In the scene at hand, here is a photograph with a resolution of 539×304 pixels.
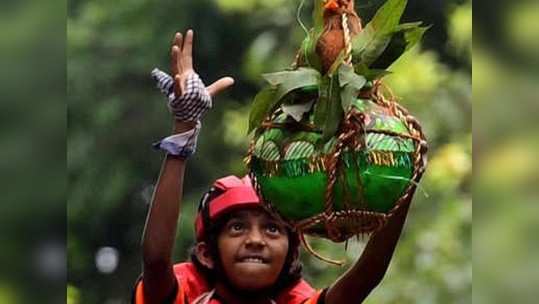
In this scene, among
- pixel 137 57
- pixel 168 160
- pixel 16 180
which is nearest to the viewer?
pixel 16 180

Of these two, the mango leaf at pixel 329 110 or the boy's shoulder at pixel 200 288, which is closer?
the mango leaf at pixel 329 110

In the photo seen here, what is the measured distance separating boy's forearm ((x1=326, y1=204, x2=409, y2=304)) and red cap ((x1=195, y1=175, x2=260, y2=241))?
0.69 feet

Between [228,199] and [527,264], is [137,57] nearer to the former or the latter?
[228,199]

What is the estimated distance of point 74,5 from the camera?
4.68m

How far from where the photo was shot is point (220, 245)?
7.63ft

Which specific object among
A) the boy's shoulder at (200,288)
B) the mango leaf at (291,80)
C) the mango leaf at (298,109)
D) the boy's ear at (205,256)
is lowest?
the boy's shoulder at (200,288)

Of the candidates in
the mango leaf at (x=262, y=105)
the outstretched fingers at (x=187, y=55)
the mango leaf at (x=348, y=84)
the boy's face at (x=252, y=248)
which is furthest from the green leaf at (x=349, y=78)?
the boy's face at (x=252, y=248)

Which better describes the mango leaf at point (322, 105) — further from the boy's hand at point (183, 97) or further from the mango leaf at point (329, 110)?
the boy's hand at point (183, 97)

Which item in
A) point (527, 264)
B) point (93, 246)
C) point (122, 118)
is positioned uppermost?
point (527, 264)

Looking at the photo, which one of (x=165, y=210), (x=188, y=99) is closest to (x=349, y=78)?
(x=188, y=99)

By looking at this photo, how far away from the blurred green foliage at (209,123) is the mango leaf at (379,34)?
1859mm

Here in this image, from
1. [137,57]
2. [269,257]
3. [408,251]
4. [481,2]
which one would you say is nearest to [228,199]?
[269,257]

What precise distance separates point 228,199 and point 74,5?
8.13ft

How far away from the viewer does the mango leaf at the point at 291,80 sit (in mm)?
1969
